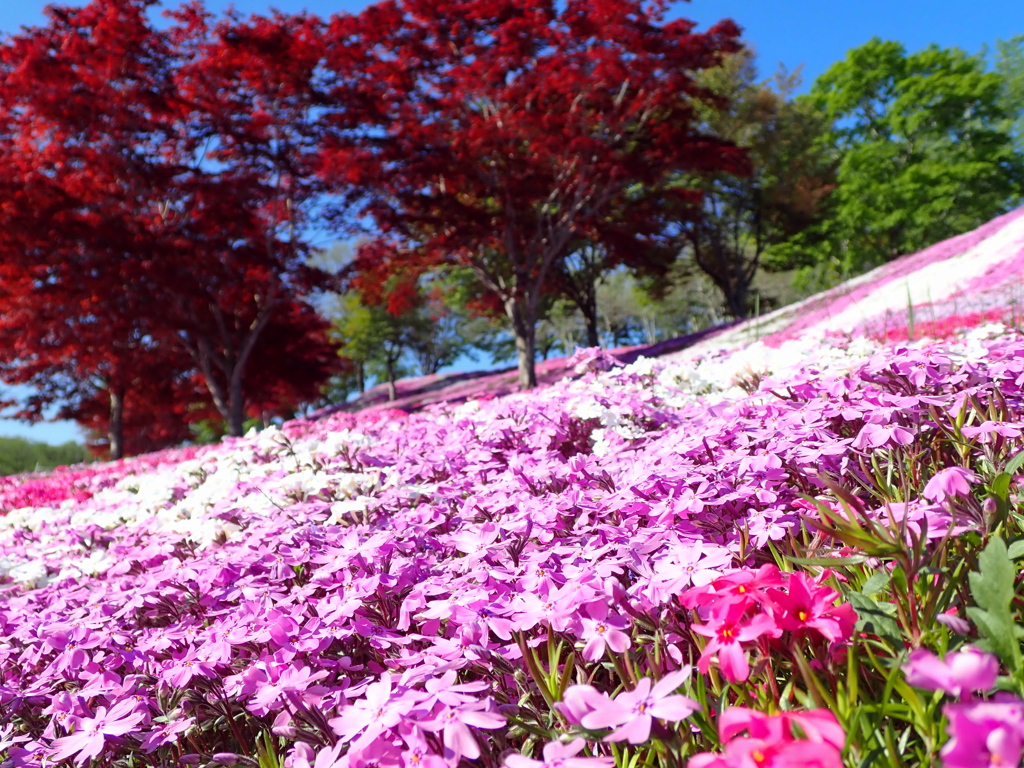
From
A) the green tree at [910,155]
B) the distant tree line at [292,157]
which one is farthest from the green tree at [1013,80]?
the distant tree line at [292,157]

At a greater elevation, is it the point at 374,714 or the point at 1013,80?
the point at 1013,80

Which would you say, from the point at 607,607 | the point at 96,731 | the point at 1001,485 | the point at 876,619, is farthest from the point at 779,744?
the point at 96,731

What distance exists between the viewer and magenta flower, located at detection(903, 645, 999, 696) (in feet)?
2.25

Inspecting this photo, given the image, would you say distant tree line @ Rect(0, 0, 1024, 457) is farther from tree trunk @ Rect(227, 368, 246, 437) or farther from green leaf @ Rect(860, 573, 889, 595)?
green leaf @ Rect(860, 573, 889, 595)

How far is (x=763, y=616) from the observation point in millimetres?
1006

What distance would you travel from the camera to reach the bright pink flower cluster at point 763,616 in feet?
3.24

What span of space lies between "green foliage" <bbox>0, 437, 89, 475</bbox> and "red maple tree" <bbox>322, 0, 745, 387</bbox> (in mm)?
20268

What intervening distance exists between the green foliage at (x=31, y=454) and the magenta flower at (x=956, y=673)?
29453 mm

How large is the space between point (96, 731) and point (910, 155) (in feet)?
119

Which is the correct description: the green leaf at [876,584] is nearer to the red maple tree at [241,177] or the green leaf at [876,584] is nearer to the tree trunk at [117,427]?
the red maple tree at [241,177]

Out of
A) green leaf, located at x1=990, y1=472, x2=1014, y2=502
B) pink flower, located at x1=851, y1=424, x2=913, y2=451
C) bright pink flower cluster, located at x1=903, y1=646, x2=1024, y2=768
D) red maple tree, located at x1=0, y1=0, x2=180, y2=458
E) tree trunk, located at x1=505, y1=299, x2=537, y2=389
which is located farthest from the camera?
tree trunk, located at x1=505, y1=299, x2=537, y2=389

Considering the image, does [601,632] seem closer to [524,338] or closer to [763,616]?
[763,616]

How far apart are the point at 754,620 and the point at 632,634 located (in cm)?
35

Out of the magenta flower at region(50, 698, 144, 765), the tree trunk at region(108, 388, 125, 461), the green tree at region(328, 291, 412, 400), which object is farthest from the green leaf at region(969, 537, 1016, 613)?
the green tree at region(328, 291, 412, 400)
